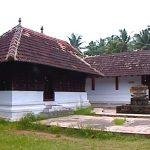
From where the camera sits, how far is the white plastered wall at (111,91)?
2455 cm

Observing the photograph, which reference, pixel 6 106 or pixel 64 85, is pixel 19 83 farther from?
pixel 64 85

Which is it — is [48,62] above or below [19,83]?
above

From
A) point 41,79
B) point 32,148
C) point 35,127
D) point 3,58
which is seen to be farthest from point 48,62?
point 32,148

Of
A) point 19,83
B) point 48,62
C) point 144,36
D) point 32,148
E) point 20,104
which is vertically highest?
point 144,36

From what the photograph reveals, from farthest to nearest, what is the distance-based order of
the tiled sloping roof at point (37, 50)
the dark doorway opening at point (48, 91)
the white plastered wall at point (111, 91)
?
the white plastered wall at point (111, 91), the dark doorway opening at point (48, 91), the tiled sloping roof at point (37, 50)

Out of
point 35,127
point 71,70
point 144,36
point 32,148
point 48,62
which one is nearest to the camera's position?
point 32,148

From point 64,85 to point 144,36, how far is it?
25067 mm

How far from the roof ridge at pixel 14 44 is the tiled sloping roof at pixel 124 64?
29.8 ft

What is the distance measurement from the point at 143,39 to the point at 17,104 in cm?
2948

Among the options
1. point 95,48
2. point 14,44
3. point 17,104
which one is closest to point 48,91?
point 17,104

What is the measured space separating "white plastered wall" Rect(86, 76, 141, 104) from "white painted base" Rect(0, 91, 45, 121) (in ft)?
33.3

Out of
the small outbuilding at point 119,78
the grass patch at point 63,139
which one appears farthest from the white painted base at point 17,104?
the small outbuilding at point 119,78

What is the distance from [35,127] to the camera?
1342cm

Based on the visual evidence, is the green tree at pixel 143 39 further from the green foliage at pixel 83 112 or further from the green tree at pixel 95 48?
the green foliage at pixel 83 112
